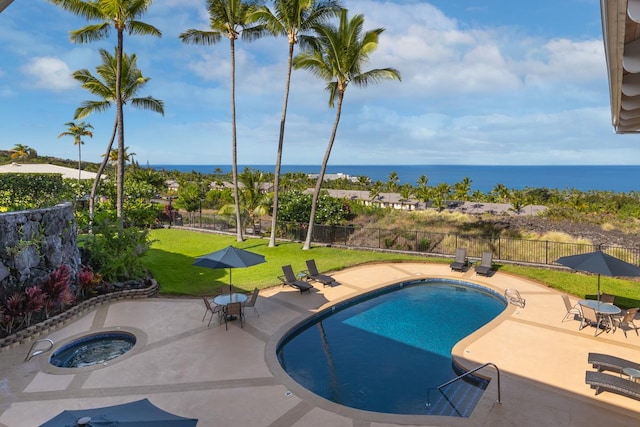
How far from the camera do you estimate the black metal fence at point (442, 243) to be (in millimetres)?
21547

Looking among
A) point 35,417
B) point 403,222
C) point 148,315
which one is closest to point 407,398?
point 35,417

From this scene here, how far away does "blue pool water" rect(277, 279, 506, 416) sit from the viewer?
8.76 metres

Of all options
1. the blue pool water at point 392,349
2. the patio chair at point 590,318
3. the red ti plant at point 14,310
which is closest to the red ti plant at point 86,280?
the red ti plant at point 14,310

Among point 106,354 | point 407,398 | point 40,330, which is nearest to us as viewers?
point 407,398

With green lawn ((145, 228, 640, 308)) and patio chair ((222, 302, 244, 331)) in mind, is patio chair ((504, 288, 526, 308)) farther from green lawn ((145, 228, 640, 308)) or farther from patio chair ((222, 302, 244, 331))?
patio chair ((222, 302, 244, 331))

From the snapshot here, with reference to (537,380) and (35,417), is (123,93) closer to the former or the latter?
(35,417)

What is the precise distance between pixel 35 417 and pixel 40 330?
16.0 feet

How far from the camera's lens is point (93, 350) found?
36.0 feet

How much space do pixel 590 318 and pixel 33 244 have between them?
17.6m

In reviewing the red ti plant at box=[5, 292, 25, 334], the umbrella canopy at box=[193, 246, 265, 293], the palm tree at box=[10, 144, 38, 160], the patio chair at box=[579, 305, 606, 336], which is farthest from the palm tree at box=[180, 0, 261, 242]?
the palm tree at box=[10, 144, 38, 160]

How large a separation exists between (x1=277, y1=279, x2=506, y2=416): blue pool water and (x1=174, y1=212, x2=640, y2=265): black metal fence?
7042mm

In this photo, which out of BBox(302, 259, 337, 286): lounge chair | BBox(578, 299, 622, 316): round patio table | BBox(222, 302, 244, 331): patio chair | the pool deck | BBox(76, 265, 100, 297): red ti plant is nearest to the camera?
the pool deck

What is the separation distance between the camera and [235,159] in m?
25.2

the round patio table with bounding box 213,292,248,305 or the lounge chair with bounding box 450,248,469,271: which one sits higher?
the lounge chair with bounding box 450,248,469,271
